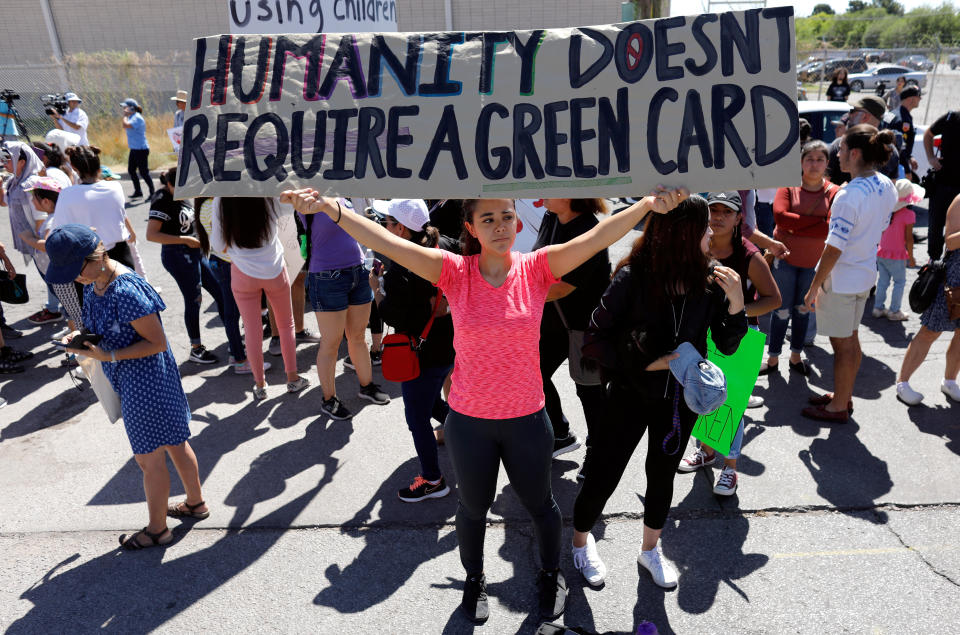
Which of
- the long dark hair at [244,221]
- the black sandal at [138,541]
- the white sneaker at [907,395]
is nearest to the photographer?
the black sandal at [138,541]

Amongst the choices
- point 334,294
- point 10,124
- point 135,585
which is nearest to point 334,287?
point 334,294

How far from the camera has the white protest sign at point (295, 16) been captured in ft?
19.3

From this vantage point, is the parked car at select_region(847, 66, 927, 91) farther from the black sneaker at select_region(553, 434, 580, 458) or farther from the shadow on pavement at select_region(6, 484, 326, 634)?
the shadow on pavement at select_region(6, 484, 326, 634)

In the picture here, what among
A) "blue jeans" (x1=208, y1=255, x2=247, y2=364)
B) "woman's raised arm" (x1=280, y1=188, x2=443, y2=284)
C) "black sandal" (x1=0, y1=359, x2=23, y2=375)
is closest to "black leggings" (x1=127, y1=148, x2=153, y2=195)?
"black sandal" (x1=0, y1=359, x2=23, y2=375)

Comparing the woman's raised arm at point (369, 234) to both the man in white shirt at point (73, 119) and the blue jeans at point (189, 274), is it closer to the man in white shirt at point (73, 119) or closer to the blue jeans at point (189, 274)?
the blue jeans at point (189, 274)

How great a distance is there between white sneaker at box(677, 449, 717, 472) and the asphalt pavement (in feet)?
0.18

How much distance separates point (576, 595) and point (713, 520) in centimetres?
100

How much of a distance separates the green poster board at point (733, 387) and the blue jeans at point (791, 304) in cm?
195

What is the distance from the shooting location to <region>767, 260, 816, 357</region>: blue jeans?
5.13 m

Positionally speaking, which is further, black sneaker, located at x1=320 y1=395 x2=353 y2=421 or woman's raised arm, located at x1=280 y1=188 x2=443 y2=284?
Result: black sneaker, located at x1=320 y1=395 x2=353 y2=421

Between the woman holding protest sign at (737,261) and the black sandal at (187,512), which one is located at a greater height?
the woman holding protest sign at (737,261)

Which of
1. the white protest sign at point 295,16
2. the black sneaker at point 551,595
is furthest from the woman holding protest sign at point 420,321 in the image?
the white protest sign at point 295,16

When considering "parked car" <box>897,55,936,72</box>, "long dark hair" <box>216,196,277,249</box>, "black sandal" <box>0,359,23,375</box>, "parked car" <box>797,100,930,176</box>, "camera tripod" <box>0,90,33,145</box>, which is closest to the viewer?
"long dark hair" <box>216,196,277,249</box>

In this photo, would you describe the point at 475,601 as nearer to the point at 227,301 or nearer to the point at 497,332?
the point at 497,332
